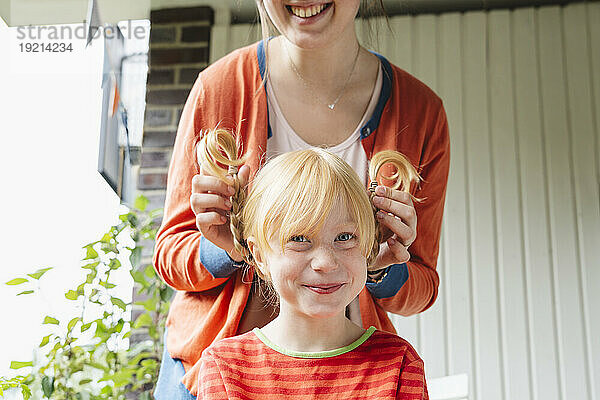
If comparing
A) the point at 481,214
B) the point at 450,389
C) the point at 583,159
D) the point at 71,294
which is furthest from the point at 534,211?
the point at 71,294

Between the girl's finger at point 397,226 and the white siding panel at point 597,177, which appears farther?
the white siding panel at point 597,177

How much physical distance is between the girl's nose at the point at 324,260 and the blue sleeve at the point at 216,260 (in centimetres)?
22

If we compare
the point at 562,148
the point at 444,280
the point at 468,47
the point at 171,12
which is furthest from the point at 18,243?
the point at 562,148

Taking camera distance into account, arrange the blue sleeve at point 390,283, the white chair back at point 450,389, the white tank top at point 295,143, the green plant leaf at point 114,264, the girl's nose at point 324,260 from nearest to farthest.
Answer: the girl's nose at point 324,260
the blue sleeve at point 390,283
the white tank top at point 295,143
the white chair back at point 450,389
the green plant leaf at point 114,264

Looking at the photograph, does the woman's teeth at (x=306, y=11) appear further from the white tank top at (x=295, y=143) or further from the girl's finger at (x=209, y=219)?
the girl's finger at (x=209, y=219)

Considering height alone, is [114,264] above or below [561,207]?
below

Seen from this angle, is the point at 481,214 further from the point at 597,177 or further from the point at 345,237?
the point at 345,237

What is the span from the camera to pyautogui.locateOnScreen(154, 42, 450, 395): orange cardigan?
1.24 meters

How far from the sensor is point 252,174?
1.25 metres

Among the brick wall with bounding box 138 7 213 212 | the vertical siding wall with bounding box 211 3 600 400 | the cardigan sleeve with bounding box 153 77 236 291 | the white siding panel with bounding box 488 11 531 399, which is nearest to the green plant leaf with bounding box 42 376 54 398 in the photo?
the brick wall with bounding box 138 7 213 212

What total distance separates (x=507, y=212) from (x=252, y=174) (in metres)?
2.48

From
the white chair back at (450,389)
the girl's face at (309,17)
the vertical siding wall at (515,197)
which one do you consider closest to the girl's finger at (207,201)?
the girl's face at (309,17)

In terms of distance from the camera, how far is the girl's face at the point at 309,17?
1.20m

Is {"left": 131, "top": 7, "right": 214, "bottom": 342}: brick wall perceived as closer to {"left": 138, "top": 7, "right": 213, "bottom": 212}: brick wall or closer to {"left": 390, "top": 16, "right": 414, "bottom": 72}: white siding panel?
{"left": 138, "top": 7, "right": 213, "bottom": 212}: brick wall
